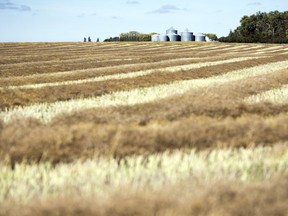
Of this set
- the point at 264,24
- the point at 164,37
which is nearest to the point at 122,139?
the point at 264,24

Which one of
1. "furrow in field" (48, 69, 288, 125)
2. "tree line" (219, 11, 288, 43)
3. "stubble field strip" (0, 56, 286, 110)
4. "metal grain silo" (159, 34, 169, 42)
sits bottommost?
"stubble field strip" (0, 56, 286, 110)

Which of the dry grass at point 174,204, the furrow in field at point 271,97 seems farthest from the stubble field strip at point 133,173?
the furrow in field at point 271,97

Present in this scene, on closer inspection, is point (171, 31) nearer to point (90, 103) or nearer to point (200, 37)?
point (200, 37)

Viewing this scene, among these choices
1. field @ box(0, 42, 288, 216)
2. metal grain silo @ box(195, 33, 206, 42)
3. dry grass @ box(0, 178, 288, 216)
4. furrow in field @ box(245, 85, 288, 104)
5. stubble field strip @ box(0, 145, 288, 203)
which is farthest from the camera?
metal grain silo @ box(195, 33, 206, 42)

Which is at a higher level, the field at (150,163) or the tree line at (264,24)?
the tree line at (264,24)

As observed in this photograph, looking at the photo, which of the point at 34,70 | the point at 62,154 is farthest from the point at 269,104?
the point at 34,70

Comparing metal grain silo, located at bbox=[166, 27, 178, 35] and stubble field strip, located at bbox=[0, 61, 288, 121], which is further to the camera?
metal grain silo, located at bbox=[166, 27, 178, 35]

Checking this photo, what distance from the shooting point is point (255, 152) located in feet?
21.9

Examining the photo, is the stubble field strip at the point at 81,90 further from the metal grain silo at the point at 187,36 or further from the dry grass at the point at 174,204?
the metal grain silo at the point at 187,36

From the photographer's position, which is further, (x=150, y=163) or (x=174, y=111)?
(x=174, y=111)

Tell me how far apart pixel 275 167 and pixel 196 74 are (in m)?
20.0

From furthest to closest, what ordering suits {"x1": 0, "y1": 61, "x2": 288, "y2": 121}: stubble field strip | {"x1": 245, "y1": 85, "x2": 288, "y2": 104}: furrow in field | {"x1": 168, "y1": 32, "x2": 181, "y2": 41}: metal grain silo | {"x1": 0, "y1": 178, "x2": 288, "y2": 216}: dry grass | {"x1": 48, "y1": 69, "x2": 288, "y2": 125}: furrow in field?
{"x1": 168, "y1": 32, "x2": 181, "y2": 41}: metal grain silo
{"x1": 245, "y1": 85, "x2": 288, "y2": 104}: furrow in field
{"x1": 0, "y1": 61, "x2": 288, "y2": 121}: stubble field strip
{"x1": 48, "y1": 69, "x2": 288, "y2": 125}: furrow in field
{"x1": 0, "y1": 178, "x2": 288, "y2": 216}: dry grass

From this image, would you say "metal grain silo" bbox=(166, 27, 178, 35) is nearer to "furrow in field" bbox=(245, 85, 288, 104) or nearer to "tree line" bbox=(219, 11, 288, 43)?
"tree line" bbox=(219, 11, 288, 43)

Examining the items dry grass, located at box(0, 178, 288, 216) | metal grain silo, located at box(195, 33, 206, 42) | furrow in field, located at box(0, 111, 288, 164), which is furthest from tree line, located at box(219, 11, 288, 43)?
dry grass, located at box(0, 178, 288, 216)
